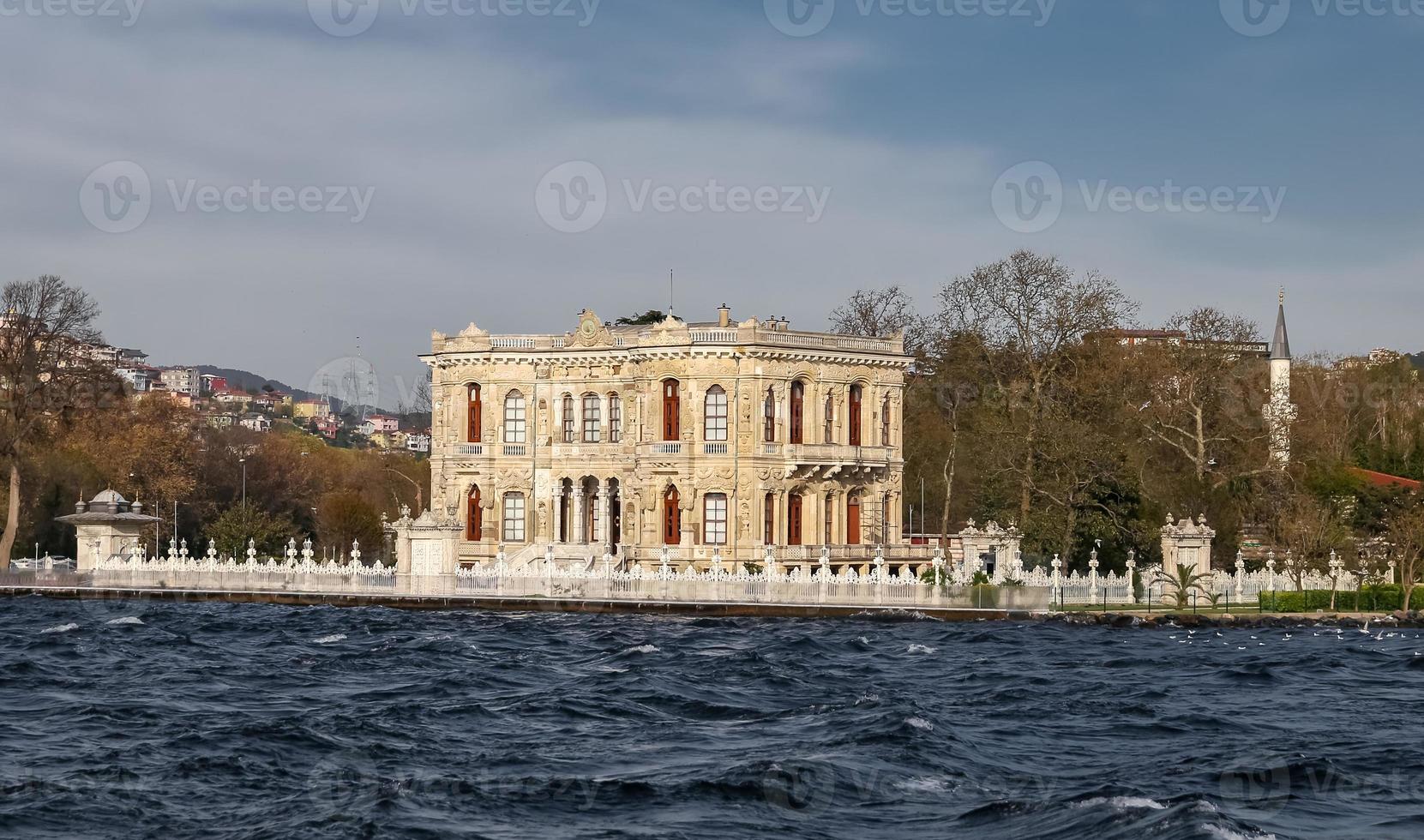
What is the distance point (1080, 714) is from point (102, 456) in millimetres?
47963

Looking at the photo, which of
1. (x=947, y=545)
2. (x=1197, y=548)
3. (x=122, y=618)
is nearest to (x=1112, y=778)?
(x=1197, y=548)

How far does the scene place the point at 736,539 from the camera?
5781cm

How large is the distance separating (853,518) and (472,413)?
12.8m

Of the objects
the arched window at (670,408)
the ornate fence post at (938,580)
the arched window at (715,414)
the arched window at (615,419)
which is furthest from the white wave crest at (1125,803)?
the arched window at (615,419)

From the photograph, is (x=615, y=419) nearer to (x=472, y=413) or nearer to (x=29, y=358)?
(x=472, y=413)

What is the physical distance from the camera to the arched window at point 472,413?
62.4m

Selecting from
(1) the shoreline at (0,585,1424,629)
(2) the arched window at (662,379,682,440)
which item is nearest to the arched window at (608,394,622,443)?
(2) the arched window at (662,379,682,440)

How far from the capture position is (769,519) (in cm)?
5850

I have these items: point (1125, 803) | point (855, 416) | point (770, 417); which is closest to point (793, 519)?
point (770, 417)

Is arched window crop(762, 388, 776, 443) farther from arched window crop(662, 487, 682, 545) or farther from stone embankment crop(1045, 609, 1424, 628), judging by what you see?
stone embankment crop(1045, 609, 1424, 628)

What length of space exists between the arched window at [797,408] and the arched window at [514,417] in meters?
9.04

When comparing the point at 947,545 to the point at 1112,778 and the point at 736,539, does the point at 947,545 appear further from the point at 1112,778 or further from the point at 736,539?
the point at 1112,778

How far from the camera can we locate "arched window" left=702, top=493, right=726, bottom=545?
58219 mm

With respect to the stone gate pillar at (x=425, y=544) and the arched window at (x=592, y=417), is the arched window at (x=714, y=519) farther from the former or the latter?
the stone gate pillar at (x=425, y=544)
